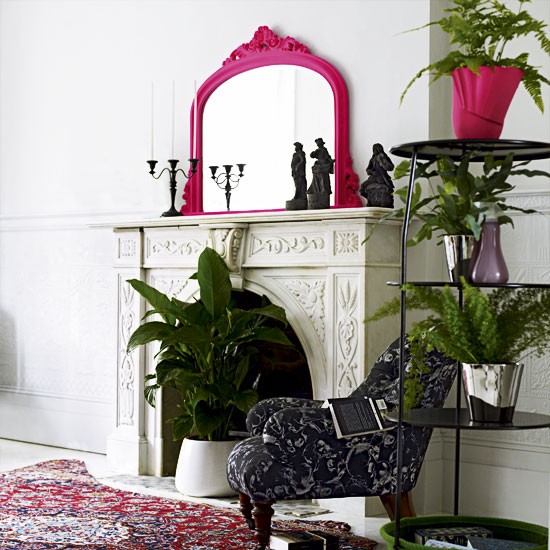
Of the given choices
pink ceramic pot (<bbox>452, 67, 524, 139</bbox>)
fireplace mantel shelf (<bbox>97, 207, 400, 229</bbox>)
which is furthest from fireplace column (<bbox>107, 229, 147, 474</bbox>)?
pink ceramic pot (<bbox>452, 67, 524, 139</bbox>)

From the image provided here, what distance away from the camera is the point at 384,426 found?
3.90 meters

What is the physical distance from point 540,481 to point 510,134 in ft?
5.19

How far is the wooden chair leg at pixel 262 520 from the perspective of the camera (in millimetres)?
3846

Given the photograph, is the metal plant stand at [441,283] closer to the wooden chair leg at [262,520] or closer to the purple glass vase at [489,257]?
the purple glass vase at [489,257]

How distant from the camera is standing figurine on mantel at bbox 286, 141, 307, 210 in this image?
5.08 m

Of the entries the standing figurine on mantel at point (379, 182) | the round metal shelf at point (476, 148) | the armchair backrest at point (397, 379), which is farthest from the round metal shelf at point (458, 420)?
the standing figurine on mantel at point (379, 182)

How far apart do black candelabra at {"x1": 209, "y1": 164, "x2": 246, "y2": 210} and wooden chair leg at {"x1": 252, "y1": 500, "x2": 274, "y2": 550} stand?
2156 mm

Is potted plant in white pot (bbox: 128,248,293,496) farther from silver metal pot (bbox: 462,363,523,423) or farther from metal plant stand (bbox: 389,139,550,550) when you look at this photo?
silver metal pot (bbox: 462,363,523,423)

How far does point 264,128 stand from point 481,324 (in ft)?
9.31

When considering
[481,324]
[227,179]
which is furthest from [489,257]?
[227,179]

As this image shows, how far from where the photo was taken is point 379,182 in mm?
4836

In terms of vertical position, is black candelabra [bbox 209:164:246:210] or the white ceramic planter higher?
black candelabra [bbox 209:164:246:210]

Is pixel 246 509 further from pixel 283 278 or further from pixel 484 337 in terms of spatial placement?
pixel 484 337

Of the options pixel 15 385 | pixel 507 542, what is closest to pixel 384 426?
pixel 507 542
